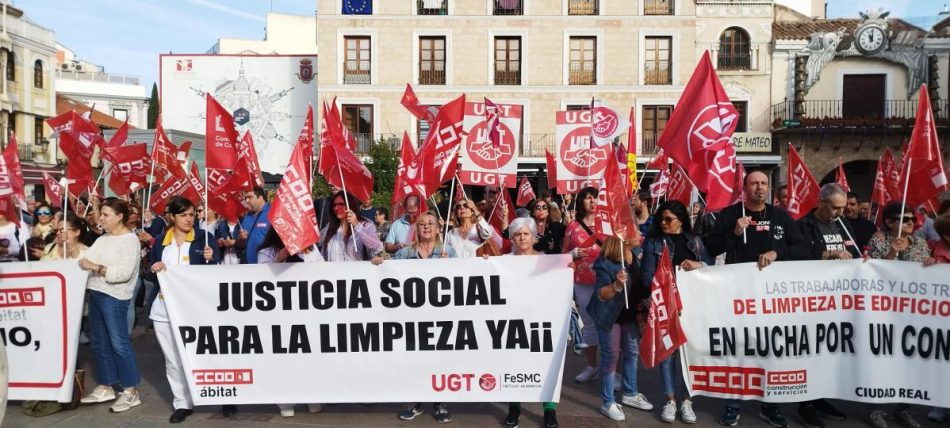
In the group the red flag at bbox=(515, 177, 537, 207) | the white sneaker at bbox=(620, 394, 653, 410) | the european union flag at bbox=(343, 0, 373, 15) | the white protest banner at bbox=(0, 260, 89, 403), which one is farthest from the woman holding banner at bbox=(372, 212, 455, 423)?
the european union flag at bbox=(343, 0, 373, 15)

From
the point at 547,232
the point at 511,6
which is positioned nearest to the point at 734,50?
the point at 511,6

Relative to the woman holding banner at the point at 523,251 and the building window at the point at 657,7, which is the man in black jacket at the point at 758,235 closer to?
the woman holding banner at the point at 523,251

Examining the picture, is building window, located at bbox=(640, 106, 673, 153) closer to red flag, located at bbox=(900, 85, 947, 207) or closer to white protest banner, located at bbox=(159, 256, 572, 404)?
red flag, located at bbox=(900, 85, 947, 207)

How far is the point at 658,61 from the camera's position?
28.4 m

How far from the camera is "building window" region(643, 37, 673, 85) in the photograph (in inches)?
1116

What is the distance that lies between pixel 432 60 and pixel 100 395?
80.7 feet

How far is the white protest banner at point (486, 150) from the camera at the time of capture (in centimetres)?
784

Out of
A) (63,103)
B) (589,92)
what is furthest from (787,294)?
(63,103)

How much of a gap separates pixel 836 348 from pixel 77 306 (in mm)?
5679

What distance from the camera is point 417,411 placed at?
5344 mm

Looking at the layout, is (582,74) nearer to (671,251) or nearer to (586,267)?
(586,267)

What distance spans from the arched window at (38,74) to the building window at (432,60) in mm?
22248

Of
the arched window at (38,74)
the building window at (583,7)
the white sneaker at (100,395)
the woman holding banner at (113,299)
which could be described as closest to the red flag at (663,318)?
the woman holding banner at (113,299)

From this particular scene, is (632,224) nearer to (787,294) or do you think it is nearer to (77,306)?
(787,294)
